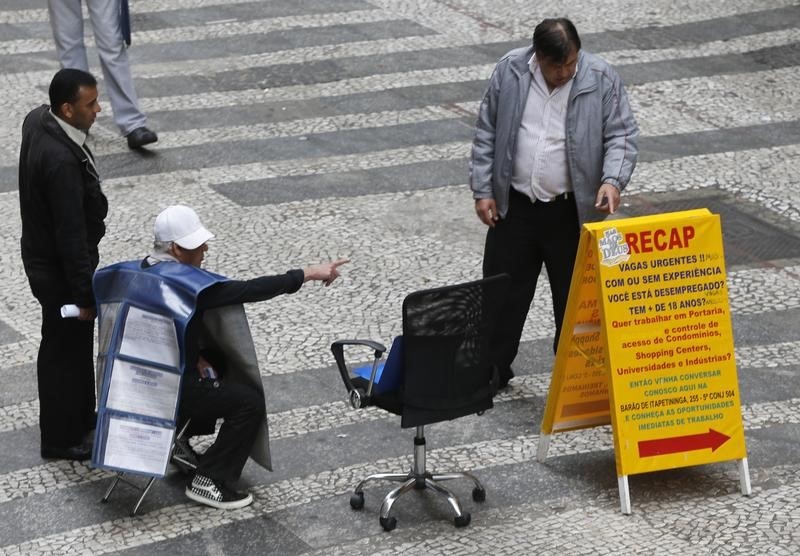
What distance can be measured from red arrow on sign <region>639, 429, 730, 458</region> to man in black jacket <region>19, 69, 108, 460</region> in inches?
105

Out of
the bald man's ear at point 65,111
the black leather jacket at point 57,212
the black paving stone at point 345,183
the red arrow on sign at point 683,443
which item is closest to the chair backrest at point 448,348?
the red arrow on sign at point 683,443

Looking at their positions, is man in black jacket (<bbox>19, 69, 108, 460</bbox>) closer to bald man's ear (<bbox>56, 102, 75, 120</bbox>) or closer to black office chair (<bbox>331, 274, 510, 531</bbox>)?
bald man's ear (<bbox>56, 102, 75, 120</bbox>)

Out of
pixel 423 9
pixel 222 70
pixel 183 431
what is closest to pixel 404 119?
pixel 222 70

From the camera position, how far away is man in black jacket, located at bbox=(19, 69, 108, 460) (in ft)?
21.9

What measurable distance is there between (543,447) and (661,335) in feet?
2.72

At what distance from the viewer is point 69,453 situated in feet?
23.4

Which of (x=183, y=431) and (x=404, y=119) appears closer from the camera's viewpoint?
(x=183, y=431)

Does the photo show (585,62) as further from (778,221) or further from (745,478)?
(778,221)

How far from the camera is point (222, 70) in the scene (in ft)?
43.7

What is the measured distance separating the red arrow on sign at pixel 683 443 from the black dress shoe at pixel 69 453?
2671 millimetres

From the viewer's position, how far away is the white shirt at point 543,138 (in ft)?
24.0

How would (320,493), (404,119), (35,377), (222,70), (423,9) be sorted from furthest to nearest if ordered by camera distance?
(423,9) → (222,70) → (404,119) → (35,377) → (320,493)

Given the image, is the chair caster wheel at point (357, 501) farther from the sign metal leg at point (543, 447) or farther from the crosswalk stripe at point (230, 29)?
the crosswalk stripe at point (230, 29)

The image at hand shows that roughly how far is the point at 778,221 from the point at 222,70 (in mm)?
5468
